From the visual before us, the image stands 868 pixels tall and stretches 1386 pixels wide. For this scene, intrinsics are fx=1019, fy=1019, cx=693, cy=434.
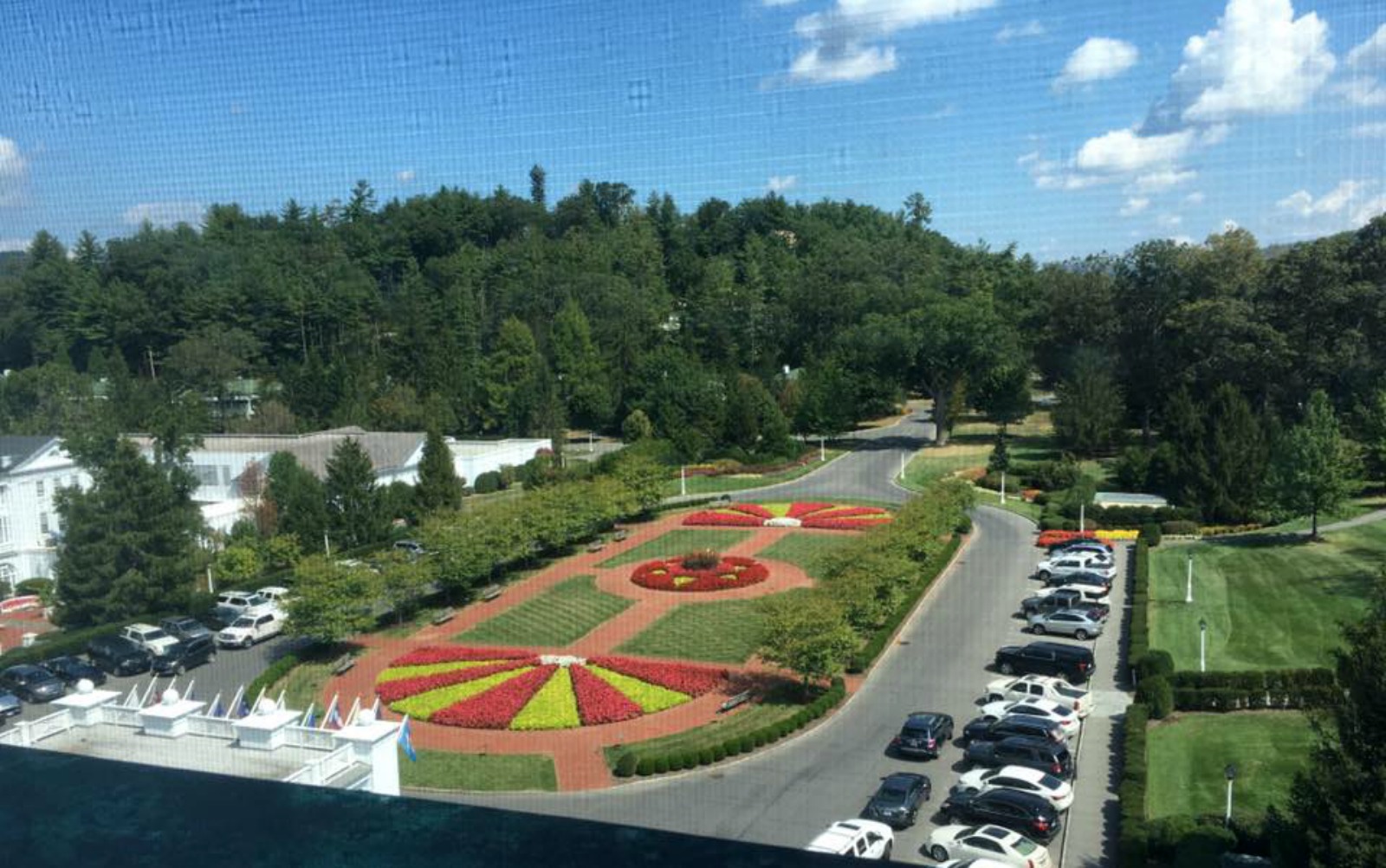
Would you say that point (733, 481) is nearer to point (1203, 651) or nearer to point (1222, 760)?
point (1203, 651)

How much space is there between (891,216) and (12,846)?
624 inches

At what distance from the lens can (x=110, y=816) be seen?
0.79 metres

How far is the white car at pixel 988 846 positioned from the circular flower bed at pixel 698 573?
3.81 m

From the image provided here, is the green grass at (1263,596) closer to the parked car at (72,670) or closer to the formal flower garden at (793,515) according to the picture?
the formal flower garden at (793,515)

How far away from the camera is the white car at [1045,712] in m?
4.16

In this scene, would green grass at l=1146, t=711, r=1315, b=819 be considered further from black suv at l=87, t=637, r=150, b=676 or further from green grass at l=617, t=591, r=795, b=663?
black suv at l=87, t=637, r=150, b=676

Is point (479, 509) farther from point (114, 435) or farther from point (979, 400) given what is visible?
point (979, 400)

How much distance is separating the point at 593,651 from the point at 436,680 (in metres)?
0.91

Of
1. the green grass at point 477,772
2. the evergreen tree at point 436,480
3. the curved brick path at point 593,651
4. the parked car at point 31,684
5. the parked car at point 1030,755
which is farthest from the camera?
the evergreen tree at point 436,480

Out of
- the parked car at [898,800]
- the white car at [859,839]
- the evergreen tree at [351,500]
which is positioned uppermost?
the evergreen tree at [351,500]

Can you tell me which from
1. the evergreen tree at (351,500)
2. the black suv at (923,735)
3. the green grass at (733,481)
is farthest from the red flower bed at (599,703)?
the green grass at (733,481)

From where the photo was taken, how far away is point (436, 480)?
8.77m

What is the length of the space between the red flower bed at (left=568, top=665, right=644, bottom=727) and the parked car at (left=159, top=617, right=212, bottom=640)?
7.62 feet

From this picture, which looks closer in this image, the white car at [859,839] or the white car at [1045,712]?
the white car at [859,839]
